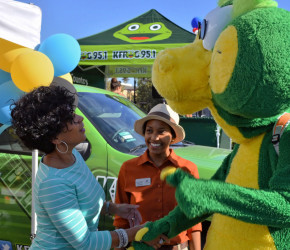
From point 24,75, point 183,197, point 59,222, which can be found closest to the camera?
point 183,197

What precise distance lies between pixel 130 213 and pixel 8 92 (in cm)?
127

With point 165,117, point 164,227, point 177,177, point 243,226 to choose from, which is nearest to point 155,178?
point 165,117

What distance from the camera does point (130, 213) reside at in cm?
191

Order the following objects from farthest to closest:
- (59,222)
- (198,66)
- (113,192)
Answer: (113,192) → (59,222) → (198,66)

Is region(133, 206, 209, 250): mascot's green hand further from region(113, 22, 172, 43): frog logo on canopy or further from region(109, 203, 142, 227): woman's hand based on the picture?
region(113, 22, 172, 43): frog logo on canopy

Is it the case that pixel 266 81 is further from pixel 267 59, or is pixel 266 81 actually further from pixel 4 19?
pixel 4 19

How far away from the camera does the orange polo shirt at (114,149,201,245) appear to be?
2.01m

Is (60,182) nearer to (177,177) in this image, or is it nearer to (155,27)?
(177,177)

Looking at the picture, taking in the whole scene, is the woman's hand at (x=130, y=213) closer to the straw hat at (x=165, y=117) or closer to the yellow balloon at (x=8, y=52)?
the straw hat at (x=165, y=117)

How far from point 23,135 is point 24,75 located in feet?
1.93

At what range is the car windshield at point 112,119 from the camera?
3.02 m

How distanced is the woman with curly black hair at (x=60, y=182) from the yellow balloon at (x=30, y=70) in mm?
373

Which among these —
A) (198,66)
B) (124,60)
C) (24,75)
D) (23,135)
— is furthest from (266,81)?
(124,60)

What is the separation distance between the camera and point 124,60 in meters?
7.77
